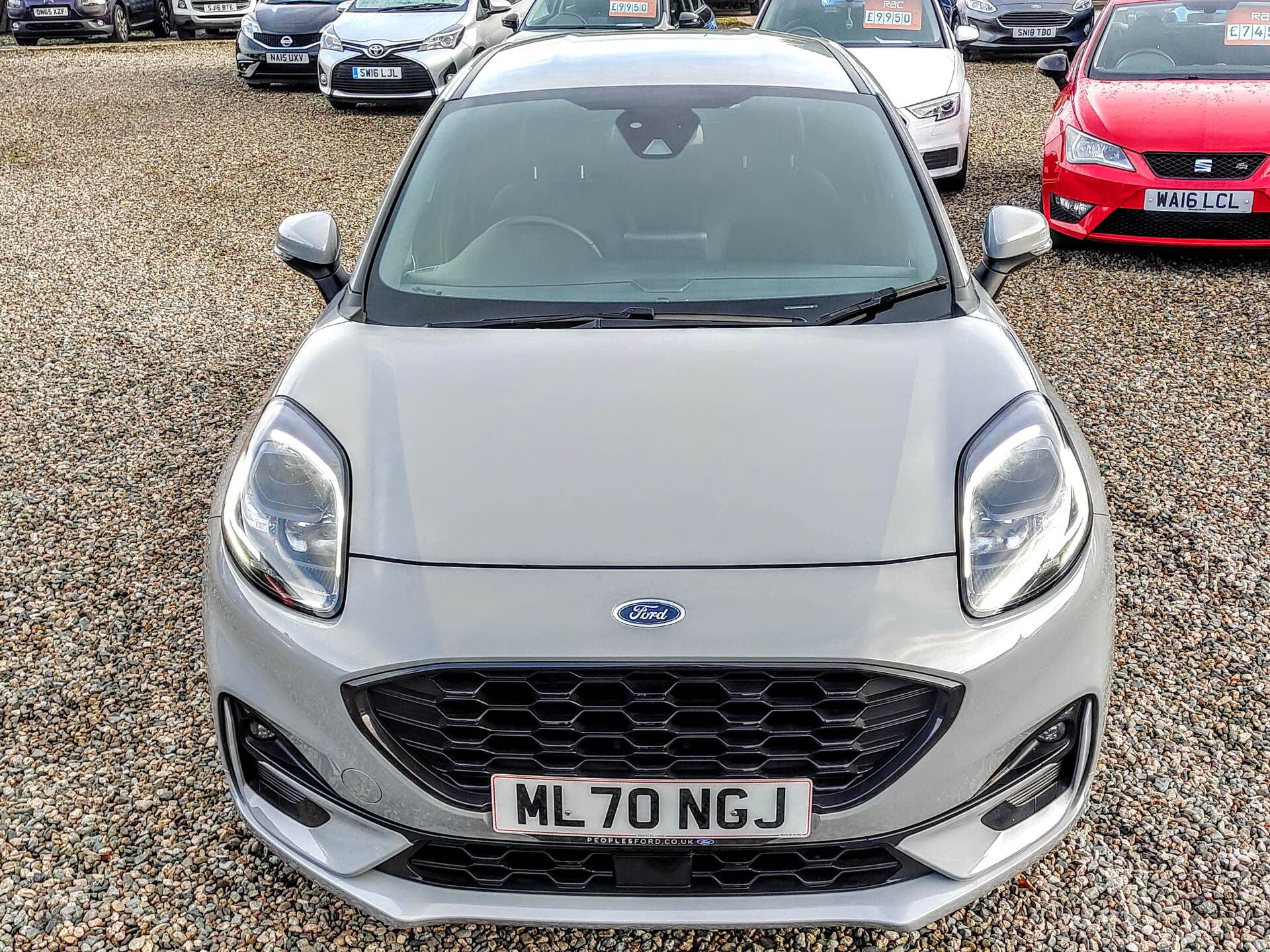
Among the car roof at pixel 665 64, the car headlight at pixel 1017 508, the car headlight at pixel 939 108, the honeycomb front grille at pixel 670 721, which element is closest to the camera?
the honeycomb front grille at pixel 670 721

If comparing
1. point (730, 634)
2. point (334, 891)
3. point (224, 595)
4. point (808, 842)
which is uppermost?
point (730, 634)

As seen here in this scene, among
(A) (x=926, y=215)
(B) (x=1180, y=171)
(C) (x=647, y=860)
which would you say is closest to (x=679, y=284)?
(A) (x=926, y=215)

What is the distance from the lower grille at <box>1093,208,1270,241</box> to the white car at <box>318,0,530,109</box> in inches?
278

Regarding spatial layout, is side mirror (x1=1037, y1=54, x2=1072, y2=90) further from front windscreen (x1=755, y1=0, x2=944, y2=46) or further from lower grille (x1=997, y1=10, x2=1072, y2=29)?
lower grille (x1=997, y1=10, x2=1072, y2=29)

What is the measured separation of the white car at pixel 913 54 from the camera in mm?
8211

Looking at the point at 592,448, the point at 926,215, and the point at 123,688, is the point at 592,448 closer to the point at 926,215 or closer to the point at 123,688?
the point at 926,215

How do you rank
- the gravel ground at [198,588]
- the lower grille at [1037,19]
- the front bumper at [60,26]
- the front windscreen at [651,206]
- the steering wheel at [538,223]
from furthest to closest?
the front bumper at [60,26], the lower grille at [1037,19], the steering wheel at [538,223], the front windscreen at [651,206], the gravel ground at [198,588]

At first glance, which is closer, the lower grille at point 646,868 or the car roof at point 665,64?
the lower grille at point 646,868

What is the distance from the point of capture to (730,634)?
195 cm

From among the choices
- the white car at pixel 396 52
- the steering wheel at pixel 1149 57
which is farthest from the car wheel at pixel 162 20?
the steering wheel at pixel 1149 57

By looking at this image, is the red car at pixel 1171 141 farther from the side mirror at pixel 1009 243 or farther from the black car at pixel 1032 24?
the black car at pixel 1032 24

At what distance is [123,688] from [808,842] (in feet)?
6.73

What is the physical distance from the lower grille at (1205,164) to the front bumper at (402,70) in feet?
24.5

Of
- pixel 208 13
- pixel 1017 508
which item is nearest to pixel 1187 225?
pixel 1017 508
